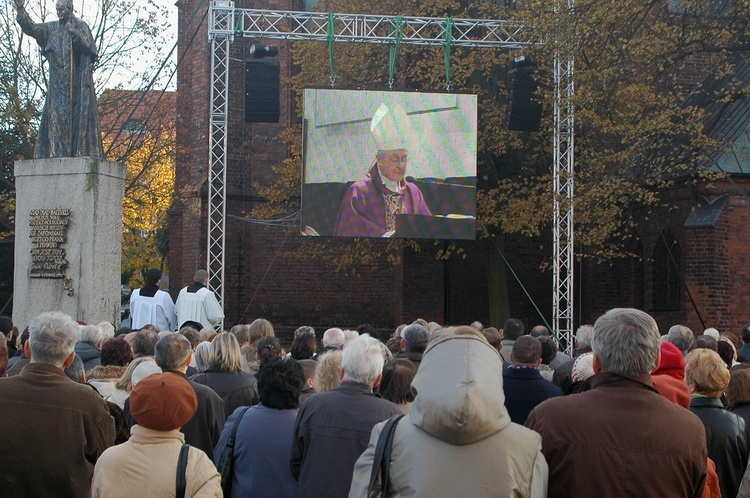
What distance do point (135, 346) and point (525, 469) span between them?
4460 mm

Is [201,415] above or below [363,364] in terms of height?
below

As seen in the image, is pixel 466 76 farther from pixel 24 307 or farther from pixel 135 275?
pixel 135 275

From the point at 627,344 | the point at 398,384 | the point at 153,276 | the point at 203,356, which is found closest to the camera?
the point at 627,344

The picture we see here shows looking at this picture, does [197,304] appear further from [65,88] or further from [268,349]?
[268,349]

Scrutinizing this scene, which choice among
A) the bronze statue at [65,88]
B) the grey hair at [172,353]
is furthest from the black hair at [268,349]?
the bronze statue at [65,88]

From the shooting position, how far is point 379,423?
10.9ft

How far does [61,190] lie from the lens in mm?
11531

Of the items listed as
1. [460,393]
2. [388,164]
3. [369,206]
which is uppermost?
[388,164]

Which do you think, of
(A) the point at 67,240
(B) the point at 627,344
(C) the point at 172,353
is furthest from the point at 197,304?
(B) the point at 627,344

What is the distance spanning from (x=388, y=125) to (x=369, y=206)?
1.51 m

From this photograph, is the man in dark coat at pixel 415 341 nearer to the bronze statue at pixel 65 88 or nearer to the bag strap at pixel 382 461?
the bag strap at pixel 382 461

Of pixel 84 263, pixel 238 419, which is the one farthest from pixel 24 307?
pixel 238 419

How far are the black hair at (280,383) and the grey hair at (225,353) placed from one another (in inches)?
45.9

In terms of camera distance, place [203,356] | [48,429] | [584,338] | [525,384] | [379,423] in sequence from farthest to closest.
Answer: [584,338]
[203,356]
[525,384]
[48,429]
[379,423]
